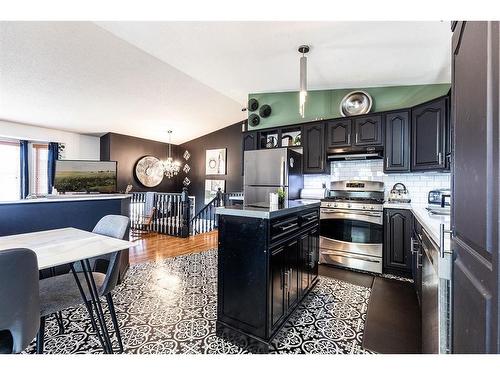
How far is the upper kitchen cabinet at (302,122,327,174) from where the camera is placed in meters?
3.85

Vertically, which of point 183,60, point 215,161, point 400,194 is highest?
point 183,60

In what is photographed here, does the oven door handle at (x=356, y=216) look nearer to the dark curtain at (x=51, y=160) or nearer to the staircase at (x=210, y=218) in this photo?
the staircase at (x=210, y=218)

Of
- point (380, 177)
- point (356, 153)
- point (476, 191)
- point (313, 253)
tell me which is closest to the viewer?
point (476, 191)

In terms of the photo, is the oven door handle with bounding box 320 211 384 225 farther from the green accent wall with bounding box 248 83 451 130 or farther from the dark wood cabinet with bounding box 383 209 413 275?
the green accent wall with bounding box 248 83 451 130

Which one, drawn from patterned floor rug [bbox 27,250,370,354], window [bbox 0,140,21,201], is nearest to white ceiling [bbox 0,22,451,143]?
window [bbox 0,140,21,201]

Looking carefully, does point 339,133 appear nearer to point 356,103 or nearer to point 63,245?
point 356,103

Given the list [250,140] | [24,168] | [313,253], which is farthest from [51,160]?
[313,253]

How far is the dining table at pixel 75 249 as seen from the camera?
1.33 metres

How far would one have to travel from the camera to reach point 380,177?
3.66 meters

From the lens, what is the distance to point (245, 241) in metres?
1.67

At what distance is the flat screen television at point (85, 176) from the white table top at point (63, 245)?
331 centimetres

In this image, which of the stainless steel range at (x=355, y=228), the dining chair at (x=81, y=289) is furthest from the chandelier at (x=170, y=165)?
the dining chair at (x=81, y=289)

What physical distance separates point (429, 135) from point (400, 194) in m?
0.90
